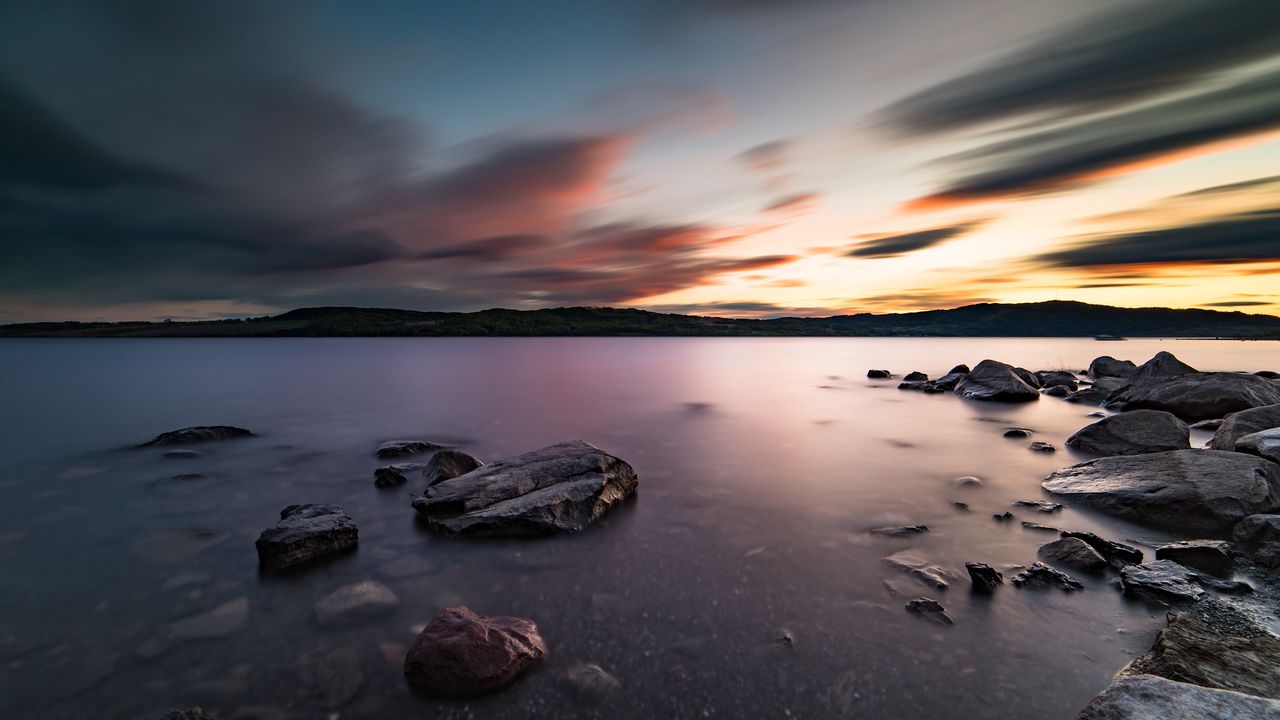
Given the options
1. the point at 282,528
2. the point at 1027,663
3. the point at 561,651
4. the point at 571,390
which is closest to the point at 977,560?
the point at 1027,663

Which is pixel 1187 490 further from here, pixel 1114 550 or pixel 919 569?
pixel 919 569

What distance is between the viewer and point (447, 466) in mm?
12047

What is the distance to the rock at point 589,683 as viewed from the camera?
202 inches

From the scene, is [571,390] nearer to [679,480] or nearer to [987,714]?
[679,480]

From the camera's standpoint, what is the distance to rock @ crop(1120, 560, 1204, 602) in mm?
6527

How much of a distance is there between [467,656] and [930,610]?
581cm

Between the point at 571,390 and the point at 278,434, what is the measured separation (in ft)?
64.6

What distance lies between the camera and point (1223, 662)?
184 inches

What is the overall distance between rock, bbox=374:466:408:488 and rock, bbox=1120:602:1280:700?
13.3 meters

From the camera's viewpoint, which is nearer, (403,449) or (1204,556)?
(1204,556)

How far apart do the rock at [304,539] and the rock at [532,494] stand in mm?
1469

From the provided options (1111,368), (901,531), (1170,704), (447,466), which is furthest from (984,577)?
(1111,368)

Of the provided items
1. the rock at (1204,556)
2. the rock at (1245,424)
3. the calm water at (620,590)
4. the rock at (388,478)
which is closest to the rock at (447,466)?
the rock at (388,478)

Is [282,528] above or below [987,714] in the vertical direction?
above
